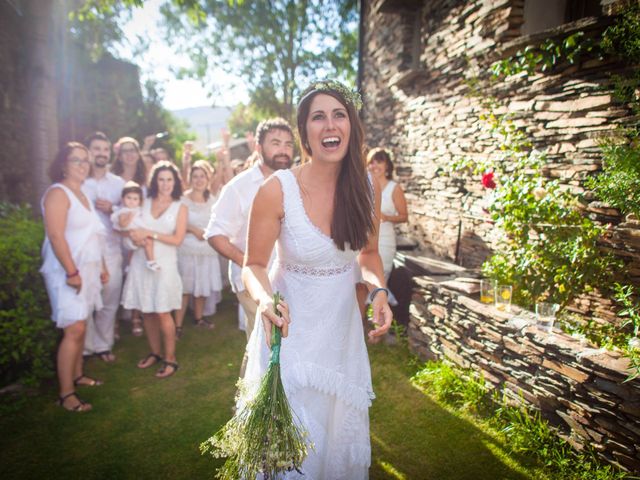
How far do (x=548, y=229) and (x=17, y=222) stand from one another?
550 cm

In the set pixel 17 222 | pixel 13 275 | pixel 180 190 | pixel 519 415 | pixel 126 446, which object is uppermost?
pixel 180 190

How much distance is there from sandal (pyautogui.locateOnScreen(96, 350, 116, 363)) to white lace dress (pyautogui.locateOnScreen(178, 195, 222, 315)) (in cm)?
125

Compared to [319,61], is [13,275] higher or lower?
lower

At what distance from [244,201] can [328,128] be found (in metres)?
1.49

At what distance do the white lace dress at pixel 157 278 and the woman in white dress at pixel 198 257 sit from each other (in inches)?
41.8

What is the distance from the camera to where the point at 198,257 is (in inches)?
234

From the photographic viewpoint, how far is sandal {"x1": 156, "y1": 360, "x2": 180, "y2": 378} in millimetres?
4445

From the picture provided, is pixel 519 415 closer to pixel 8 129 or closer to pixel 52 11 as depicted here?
pixel 52 11

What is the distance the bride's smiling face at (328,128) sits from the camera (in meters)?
2.19

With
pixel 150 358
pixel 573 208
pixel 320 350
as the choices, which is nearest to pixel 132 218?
pixel 150 358

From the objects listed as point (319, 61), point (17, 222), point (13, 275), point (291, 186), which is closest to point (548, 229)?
point (291, 186)

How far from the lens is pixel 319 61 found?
20938 mm

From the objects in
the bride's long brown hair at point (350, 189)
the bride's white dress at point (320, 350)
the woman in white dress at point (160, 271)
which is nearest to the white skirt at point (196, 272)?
the woman in white dress at point (160, 271)

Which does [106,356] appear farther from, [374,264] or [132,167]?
[374,264]
